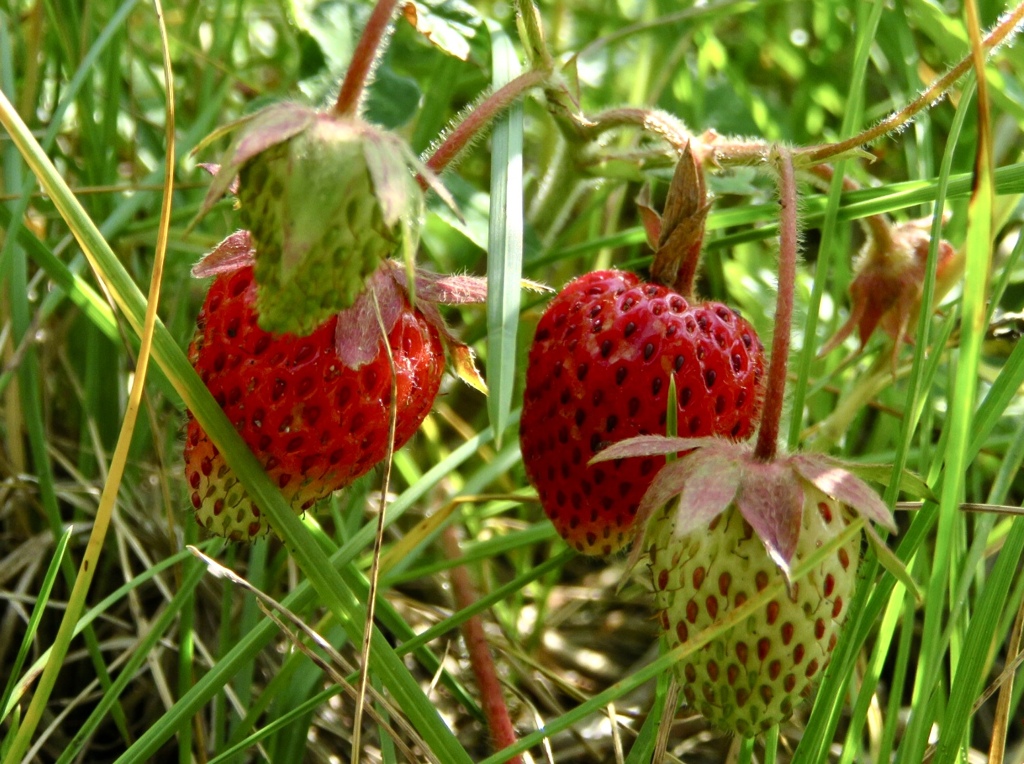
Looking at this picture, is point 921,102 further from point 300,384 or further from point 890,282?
point 300,384

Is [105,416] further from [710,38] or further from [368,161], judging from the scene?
[710,38]

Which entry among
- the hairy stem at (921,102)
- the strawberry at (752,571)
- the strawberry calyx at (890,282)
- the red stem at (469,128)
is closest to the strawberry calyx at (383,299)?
the red stem at (469,128)

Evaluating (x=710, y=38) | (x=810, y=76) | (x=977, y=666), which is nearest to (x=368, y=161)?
(x=977, y=666)

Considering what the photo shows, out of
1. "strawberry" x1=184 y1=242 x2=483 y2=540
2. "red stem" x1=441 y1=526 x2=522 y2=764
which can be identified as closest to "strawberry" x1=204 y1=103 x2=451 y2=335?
"strawberry" x1=184 y1=242 x2=483 y2=540

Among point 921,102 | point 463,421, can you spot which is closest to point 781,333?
point 921,102

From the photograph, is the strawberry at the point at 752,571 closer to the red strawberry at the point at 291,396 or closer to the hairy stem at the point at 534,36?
the red strawberry at the point at 291,396

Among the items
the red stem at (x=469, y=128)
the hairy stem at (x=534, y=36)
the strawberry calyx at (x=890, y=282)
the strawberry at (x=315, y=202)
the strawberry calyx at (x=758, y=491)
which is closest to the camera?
the strawberry at (x=315, y=202)
